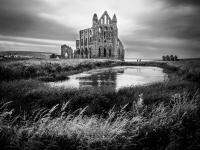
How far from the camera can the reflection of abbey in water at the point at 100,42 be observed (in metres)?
75.8

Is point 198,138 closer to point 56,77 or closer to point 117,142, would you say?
point 117,142

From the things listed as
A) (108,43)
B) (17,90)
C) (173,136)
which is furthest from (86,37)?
(173,136)

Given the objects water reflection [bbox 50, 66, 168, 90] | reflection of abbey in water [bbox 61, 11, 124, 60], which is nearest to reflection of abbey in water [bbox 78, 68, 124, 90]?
water reflection [bbox 50, 66, 168, 90]

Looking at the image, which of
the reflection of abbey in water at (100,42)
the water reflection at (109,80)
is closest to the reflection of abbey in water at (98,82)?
the water reflection at (109,80)

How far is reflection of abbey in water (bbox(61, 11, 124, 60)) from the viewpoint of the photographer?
7575 cm

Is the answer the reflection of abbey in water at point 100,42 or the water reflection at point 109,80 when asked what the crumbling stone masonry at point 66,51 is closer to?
the reflection of abbey in water at point 100,42

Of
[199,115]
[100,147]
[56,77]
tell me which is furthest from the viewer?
[56,77]

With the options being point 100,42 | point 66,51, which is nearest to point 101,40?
point 100,42

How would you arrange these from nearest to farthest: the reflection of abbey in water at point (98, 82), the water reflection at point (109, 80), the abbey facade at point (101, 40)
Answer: the water reflection at point (109, 80), the reflection of abbey in water at point (98, 82), the abbey facade at point (101, 40)

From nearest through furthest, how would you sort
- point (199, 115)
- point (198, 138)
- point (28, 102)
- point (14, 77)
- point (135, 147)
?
point (135, 147) → point (198, 138) → point (199, 115) → point (28, 102) → point (14, 77)

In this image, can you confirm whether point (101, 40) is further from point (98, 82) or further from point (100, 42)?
point (98, 82)

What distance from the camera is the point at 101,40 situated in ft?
251

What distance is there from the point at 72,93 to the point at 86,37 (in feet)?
235

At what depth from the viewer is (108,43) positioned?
255ft
